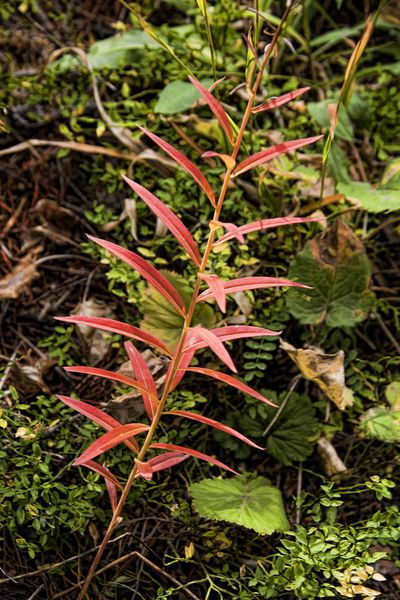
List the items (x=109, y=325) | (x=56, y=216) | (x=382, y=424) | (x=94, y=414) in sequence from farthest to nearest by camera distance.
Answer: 1. (x=56, y=216)
2. (x=382, y=424)
3. (x=94, y=414)
4. (x=109, y=325)

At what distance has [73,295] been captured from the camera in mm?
1834

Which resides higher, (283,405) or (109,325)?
(109,325)

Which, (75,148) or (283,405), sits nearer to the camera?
(283,405)

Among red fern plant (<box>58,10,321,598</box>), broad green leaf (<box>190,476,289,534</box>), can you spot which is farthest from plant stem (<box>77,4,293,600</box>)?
broad green leaf (<box>190,476,289,534</box>)

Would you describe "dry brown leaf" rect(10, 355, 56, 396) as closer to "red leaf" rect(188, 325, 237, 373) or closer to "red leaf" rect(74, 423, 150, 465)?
"red leaf" rect(74, 423, 150, 465)

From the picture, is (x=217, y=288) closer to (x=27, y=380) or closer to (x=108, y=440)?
(x=108, y=440)

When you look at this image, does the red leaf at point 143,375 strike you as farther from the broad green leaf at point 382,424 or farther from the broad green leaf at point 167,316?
the broad green leaf at point 382,424

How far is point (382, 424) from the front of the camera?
1503 mm

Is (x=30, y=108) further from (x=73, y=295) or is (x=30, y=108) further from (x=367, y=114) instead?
(x=367, y=114)

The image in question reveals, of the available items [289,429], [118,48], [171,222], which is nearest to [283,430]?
[289,429]

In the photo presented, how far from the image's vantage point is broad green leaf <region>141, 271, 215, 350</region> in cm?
161

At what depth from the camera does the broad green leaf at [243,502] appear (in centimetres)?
131

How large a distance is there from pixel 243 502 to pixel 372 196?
791mm

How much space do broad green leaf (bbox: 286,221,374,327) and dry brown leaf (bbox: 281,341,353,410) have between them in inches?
6.3
